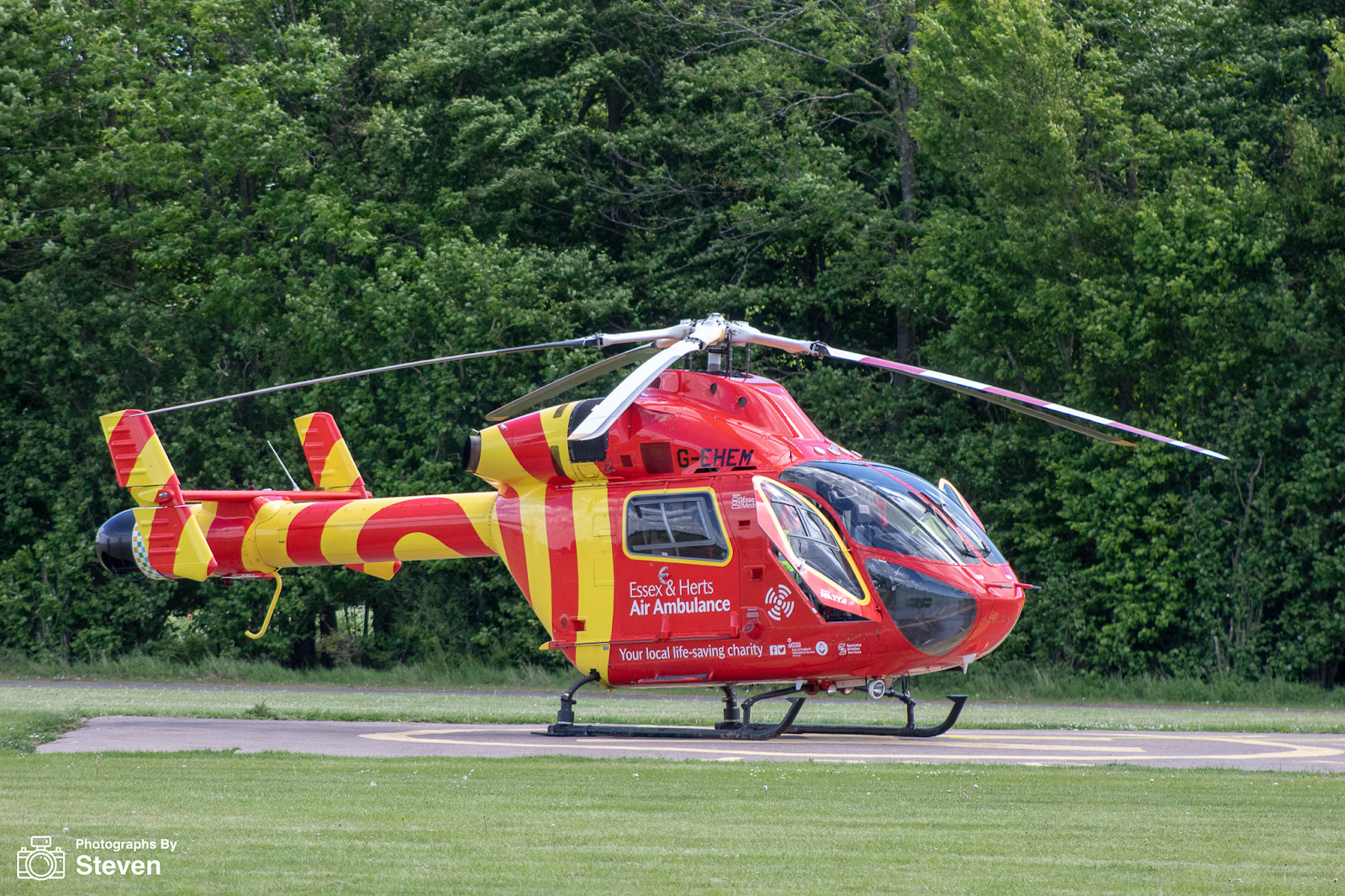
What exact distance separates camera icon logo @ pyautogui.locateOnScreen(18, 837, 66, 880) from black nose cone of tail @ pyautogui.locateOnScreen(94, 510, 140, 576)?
426 inches

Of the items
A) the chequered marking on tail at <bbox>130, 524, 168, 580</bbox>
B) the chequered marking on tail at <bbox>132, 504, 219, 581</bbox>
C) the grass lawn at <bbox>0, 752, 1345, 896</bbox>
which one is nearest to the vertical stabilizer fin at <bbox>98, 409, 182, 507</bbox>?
the chequered marking on tail at <bbox>132, 504, 219, 581</bbox>

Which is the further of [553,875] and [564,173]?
[564,173]

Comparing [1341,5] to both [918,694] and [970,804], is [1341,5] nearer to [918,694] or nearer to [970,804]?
[918,694]

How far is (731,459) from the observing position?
14.1 metres

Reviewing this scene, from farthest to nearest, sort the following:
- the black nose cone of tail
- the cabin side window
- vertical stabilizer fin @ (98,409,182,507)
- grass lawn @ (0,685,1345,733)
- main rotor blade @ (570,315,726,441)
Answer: the black nose cone of tail < vertical stabilizer fin @ (98,409,182,507) < grass lawn @ (0,685,1345,733) < the cabin side window < main rotor blade @ (570,315,726,441)

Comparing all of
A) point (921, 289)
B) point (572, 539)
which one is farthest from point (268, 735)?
point (921, 289)

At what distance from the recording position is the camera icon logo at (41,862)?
698 cm

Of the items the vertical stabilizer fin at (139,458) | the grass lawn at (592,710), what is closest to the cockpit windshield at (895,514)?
the grass lawn at (592,710)

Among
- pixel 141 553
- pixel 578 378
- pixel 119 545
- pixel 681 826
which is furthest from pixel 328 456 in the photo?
pixel 681 826

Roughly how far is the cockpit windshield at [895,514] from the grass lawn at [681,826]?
2.25m

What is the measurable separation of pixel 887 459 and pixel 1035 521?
9.59 ft

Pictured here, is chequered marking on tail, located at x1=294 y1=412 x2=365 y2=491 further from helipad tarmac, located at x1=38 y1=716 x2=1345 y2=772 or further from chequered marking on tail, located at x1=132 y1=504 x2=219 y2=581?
helipad tarmac, located at x1=38 y1=716 x2=1345 y2=772

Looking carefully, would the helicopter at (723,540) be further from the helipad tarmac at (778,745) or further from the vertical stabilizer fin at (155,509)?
the vertical stabilizer fin at (155,509)

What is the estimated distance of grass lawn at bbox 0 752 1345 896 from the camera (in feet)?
23.0
